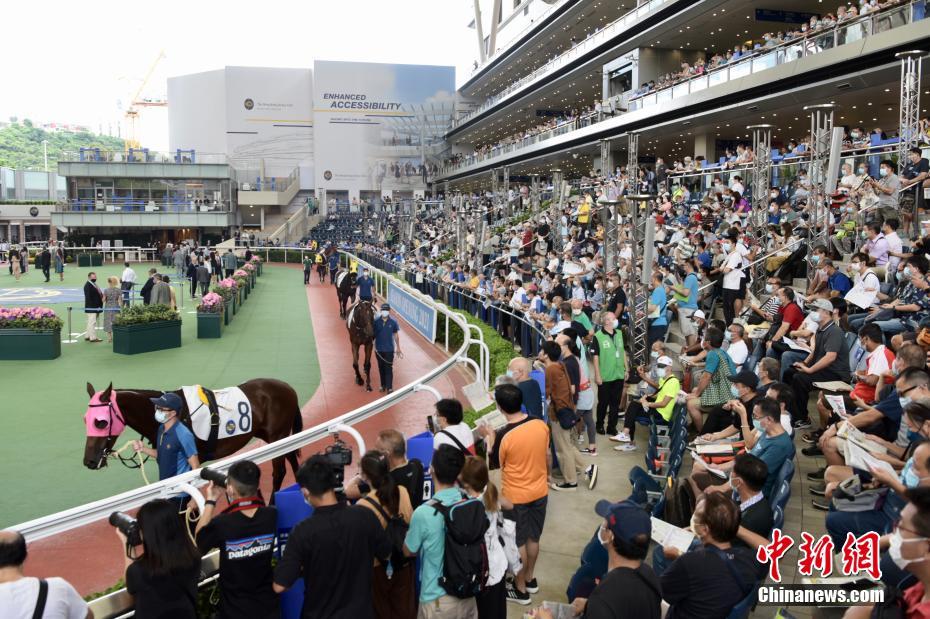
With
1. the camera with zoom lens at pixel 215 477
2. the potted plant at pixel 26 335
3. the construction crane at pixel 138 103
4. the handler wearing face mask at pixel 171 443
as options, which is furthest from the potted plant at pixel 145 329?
the construction crane at pixel 138 103

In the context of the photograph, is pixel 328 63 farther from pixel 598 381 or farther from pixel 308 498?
pixel 308 498

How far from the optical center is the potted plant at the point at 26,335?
A: 16.3 m

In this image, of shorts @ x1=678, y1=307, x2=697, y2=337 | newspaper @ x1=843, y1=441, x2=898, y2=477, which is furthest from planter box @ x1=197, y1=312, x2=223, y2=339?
newspaper @ x1=843, y1=441, x2=898, y2=477

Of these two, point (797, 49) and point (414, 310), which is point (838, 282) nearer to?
point (414, 310)

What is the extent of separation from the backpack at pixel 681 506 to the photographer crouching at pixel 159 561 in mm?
3956

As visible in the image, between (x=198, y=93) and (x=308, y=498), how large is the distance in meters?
74.5

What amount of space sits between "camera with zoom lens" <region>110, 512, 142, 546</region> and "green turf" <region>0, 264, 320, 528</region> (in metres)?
5.04

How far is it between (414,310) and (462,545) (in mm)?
17283

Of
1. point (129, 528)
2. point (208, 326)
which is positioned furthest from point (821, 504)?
point (208, 326)

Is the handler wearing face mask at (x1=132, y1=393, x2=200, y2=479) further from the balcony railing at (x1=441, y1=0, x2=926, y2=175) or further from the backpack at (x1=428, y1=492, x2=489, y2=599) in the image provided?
the balcony railing at (x1=441, y1=0, x2=926, y2=175)

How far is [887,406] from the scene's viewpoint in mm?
6379

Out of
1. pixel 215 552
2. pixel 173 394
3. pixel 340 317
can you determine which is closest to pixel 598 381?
pixel 173 394

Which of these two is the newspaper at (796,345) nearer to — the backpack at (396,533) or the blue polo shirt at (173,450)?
the backpack at (396,533)

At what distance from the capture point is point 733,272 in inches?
508
